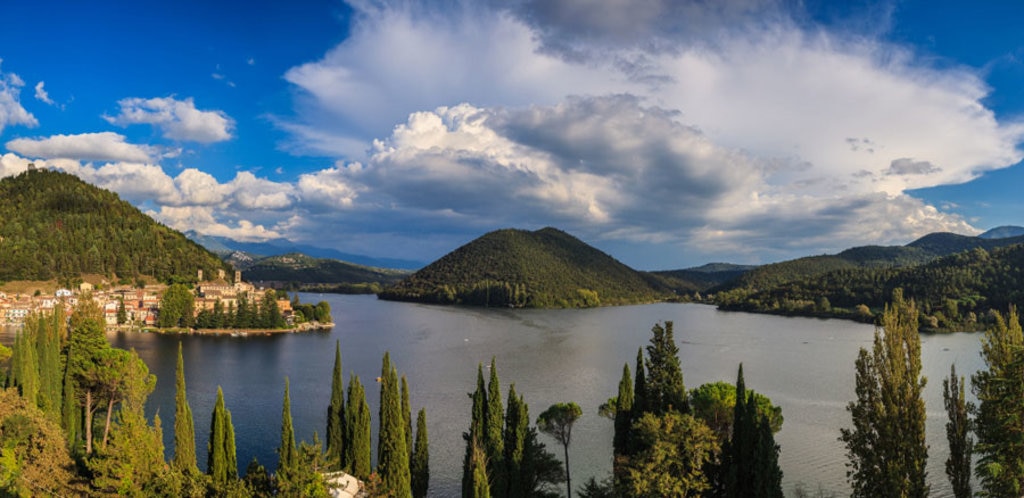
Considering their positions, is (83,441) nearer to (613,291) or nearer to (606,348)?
(606,348)

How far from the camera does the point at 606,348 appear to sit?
77.7m

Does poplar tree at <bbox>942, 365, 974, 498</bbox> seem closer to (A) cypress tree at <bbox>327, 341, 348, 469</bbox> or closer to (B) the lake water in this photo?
(B) the lake water

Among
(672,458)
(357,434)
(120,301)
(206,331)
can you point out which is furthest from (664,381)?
(120,301)

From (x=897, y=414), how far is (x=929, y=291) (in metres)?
122

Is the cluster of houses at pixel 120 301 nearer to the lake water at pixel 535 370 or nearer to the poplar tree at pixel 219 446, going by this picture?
the lake water at pixel 535 370

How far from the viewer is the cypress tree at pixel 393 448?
22.2 m

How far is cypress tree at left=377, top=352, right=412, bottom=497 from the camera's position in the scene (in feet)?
72.8

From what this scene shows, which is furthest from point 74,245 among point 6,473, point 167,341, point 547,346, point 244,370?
point 6,473

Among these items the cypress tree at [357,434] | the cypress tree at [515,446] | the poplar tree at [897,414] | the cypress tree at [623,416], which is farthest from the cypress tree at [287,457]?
the poplar tree at [897,414]

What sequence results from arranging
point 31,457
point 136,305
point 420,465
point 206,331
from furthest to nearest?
1. point 136,305
2. point 206,331
3. point 420,465
4. point 31,457

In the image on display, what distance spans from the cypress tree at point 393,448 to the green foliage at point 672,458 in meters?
8.52

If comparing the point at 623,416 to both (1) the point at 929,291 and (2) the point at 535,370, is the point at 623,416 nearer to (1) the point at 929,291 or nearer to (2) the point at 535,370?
(2) the point at 535,370

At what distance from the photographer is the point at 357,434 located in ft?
77.9

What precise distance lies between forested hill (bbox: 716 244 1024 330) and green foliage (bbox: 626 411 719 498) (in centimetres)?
9841
